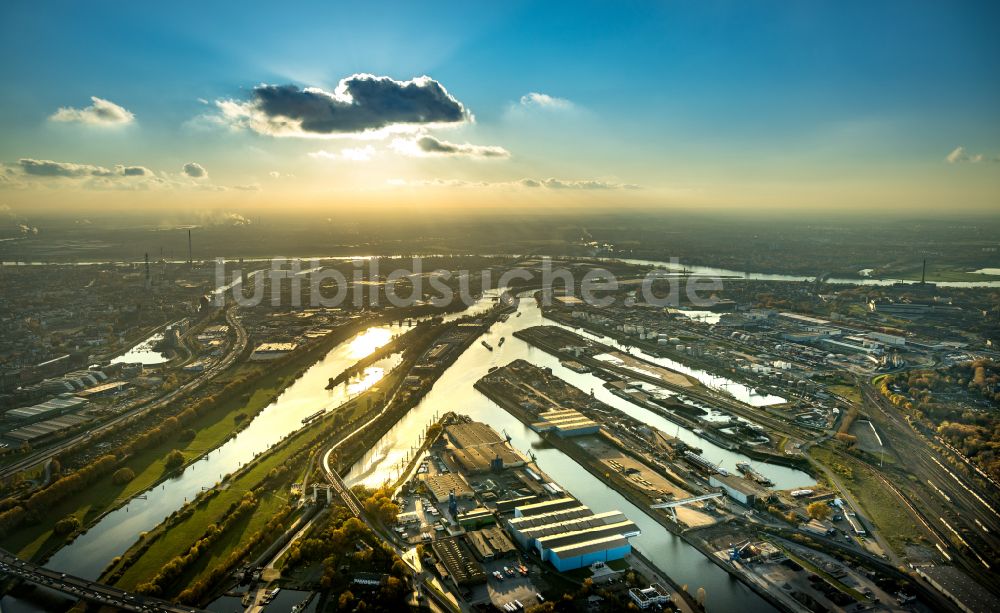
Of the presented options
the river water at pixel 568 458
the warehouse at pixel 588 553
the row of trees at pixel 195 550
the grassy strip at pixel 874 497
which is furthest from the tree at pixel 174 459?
the grassy strip at pixel 874 497

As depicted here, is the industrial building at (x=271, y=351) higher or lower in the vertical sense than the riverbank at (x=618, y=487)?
higher

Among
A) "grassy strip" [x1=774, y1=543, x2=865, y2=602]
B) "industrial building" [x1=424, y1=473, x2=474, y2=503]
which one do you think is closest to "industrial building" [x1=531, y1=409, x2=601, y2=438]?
"industrial building" [x1=424, y1=473, x2=474, y2=503]

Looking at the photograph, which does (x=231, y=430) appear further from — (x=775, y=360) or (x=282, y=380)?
(x=775, y=360)

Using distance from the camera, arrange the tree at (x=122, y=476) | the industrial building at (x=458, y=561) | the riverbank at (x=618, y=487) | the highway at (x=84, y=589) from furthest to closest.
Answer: the tree at (x=122, y=476) < the riverbank at (x=618, y=487) < the industrial building at (x=458, y=561) < the highway at (x=84, y=589)

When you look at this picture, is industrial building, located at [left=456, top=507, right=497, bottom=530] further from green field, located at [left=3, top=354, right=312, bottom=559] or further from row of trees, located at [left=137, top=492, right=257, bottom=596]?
green field, located at [left=3, top=354, right=312, bottom=559]

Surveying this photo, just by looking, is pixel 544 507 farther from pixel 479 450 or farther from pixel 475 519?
pixel 479 450

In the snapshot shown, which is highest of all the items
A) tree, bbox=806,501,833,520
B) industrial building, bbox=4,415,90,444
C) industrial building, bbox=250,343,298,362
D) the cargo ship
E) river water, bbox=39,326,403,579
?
industrial building, bbox=250,343,298,362

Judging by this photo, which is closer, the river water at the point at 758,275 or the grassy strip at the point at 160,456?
the grassy strip at the point at 160,456

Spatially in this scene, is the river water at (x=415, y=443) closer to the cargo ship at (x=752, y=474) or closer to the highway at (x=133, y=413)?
the cargo ship at (x=752, y=474)
